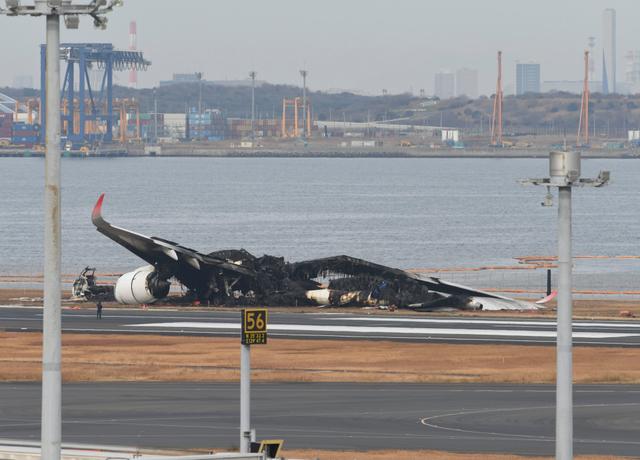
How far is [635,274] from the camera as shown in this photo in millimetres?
148625

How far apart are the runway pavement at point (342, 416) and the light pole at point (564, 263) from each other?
399 inches

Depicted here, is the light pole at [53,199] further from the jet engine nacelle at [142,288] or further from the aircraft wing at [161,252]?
the jet engine nacelle at [142,288]

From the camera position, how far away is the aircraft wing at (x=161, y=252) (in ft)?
303

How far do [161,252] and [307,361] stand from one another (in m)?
29.4

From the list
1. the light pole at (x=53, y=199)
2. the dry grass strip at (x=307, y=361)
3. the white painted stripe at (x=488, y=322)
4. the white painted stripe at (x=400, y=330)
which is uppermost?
the light pole at (x=53, y=199)

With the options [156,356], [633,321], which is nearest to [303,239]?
[633,321]

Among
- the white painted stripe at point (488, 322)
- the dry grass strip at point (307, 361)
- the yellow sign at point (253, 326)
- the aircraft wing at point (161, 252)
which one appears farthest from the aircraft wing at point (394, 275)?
the yellow sign at point (253, 326)

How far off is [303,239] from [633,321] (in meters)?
109

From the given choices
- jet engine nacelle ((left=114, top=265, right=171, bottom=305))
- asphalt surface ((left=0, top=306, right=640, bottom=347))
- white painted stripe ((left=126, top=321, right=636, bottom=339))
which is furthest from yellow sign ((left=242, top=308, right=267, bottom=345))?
jet engine nacelle ((left=114, top=265, right=171, bottom=305))

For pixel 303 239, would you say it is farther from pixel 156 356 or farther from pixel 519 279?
pixel 156 356

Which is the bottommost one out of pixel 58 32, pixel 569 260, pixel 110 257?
pixel 110 257

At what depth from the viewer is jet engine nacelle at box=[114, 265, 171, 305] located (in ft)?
321

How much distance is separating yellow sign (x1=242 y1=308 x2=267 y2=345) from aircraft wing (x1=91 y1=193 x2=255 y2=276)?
178ft

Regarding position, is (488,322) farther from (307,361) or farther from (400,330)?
(307,361)
